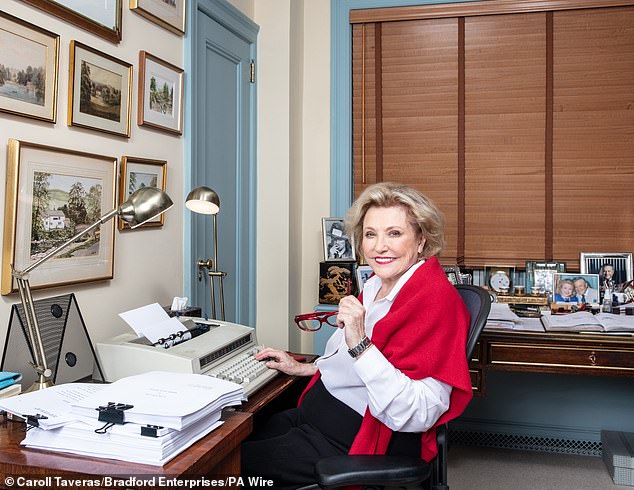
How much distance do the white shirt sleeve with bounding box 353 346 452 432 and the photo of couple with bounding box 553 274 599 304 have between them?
1.83 m

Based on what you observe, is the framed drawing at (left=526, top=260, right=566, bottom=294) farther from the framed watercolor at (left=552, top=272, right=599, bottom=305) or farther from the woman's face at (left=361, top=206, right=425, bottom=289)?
the woman's face at (left=361, top=206, right=425, bottom=289)

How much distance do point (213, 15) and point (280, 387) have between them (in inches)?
72.0

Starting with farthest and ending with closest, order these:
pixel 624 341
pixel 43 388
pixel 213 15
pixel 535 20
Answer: pixel 535 20, pixel 213 15, pixel 624 341, pixel 43 388

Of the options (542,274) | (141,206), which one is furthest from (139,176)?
(542,274)

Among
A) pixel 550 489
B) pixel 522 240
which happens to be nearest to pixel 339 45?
pixel 522 240

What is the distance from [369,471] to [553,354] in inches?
61.6

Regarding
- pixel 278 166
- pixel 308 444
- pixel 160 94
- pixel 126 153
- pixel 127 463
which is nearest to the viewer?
pixel 127 463

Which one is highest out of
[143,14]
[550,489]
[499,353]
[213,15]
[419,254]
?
[213,15]

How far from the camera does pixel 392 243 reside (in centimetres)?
189

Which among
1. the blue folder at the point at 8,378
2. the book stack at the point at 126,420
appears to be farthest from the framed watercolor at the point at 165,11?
the book stack at the point at 126,420

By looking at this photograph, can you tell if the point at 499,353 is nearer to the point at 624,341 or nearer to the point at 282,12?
the point at 624,341

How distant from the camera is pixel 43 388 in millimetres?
1575

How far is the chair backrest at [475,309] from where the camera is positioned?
1.68 m

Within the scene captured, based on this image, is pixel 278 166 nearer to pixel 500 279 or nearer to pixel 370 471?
pixel 500 279
